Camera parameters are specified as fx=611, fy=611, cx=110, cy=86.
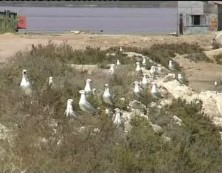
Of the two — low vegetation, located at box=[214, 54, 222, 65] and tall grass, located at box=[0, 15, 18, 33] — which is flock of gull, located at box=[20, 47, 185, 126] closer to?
low vegetation, located at box=[214, 54, 222, 65]

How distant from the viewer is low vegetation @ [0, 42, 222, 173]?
882 cm

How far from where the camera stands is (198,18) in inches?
1842

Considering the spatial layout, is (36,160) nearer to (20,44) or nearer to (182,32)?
(20,44)

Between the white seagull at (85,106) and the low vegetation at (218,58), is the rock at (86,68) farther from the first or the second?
the low vegetation at (218,58)

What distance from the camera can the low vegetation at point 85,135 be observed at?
8.82 m

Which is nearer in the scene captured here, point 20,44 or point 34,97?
point 34,97

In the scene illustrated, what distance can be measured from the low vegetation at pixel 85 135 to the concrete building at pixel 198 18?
105ft

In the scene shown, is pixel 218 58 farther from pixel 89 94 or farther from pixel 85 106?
pixel 85 106

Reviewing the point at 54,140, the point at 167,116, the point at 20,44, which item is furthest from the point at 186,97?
the point at 20,44

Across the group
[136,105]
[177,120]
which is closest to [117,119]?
[136,105]

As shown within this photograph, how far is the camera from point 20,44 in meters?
28.1

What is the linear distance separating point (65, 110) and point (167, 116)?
3.14 meters

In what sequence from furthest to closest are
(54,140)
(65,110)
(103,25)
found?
(103,25) < (65,110) < (54,140)

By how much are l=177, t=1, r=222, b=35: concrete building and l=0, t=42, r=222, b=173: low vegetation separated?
31.9 meters
